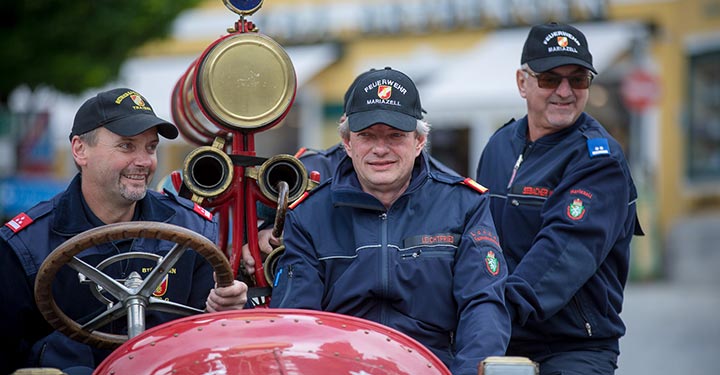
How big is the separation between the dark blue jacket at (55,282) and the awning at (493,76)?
1261cm

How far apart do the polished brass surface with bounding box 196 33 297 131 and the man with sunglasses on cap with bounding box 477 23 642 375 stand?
1.01 m

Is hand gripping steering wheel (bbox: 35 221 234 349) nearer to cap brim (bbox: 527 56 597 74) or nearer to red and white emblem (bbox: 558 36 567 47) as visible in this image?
cap brim (bbox: 527 56 597 74)

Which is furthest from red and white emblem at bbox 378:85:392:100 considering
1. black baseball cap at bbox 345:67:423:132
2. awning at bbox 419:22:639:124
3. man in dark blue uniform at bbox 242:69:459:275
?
→ awning at bbox 419:22:639:124

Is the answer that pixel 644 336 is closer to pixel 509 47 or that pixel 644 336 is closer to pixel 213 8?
pixel 509 47

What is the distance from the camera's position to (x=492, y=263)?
4273mm

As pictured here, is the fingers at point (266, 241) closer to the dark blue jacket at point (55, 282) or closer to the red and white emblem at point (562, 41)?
the dark blue jacket at point (55, 282)

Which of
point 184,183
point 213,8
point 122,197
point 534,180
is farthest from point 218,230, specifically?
point 213,8

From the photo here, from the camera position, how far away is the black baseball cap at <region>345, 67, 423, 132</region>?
14.2ft

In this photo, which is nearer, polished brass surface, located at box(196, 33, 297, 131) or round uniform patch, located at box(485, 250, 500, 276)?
round uniform patch, located at box(485, 250, 500, 276)

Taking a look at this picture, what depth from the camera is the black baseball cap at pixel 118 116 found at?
466 centimetres

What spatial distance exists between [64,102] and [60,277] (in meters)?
20.1

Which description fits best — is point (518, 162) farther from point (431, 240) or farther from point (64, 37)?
point (64, 37)

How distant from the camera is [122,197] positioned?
15.5 feet

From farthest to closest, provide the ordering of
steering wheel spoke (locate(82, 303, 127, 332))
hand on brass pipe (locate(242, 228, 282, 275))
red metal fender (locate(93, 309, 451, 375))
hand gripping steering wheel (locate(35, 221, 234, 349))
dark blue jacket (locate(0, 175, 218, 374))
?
hand on brass pipe (locate(242, 228, 282, 275)) < dark blue jacket (locate(0, 175, 218, 374)) < steering wheel spoke (locate(82, 303, 127, 332)) < hand gripping steering wheel (locate(35, 221, 234, 349)) < red metal fender (locate(93, 309, 451, 375))
